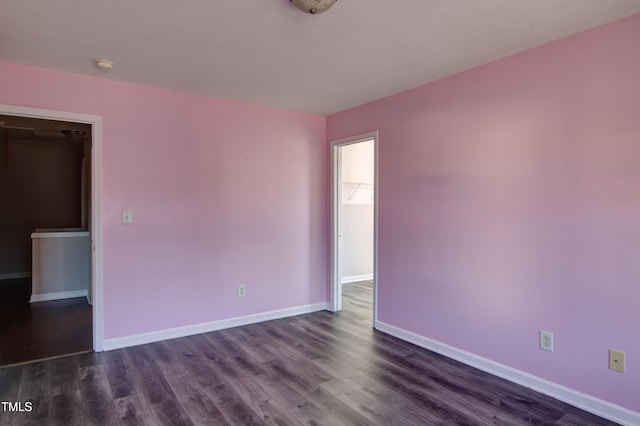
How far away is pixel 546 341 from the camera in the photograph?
2484 millimetres

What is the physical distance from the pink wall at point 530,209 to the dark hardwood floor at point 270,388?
38 centimetres

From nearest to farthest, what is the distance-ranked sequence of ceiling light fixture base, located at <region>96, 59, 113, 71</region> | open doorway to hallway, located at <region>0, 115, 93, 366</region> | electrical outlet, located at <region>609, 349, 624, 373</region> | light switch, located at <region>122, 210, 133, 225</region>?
electrical outlet, located at <region>609, 349, 624, 373</region>, ceiling light fixture base, located at <region>96, 59, 113, 71</region>, light switch, located at <region>122, 210, 133, 225</region>, open doorway to hallway, located at <region>0, 115, 93, 366</region>

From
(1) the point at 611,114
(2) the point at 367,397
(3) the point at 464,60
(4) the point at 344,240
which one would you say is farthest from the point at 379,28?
(4) the point at 344,240

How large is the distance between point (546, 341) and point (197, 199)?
125 inches

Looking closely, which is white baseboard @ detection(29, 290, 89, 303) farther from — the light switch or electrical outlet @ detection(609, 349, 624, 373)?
electrical outlet @ detection(609, 349, 624, 373)

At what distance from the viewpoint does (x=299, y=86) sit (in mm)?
3328

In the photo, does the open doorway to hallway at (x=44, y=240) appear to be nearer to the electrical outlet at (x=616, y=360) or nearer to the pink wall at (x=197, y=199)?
the pink wall at (x=197, y=199)

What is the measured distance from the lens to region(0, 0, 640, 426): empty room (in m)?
2.17

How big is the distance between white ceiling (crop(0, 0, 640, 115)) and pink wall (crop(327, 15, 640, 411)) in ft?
0.76

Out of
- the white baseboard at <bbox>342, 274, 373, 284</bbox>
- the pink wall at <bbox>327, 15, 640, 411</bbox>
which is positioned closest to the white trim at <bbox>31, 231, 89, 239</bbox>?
the white baseboard at <bbox>342, 274, 373, 284</bbox>

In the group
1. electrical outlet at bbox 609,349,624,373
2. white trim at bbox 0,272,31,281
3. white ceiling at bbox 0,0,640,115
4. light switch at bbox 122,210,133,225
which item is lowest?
white trim at bbox 0,272,31,281

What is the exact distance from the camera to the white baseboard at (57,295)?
15.6ft

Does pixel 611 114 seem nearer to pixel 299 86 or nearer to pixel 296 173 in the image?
pixel 299 86

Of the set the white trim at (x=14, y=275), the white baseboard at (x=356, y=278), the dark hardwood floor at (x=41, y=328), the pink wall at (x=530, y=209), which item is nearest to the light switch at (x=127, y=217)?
the dark hardwood floor at (x=41, y=328)
